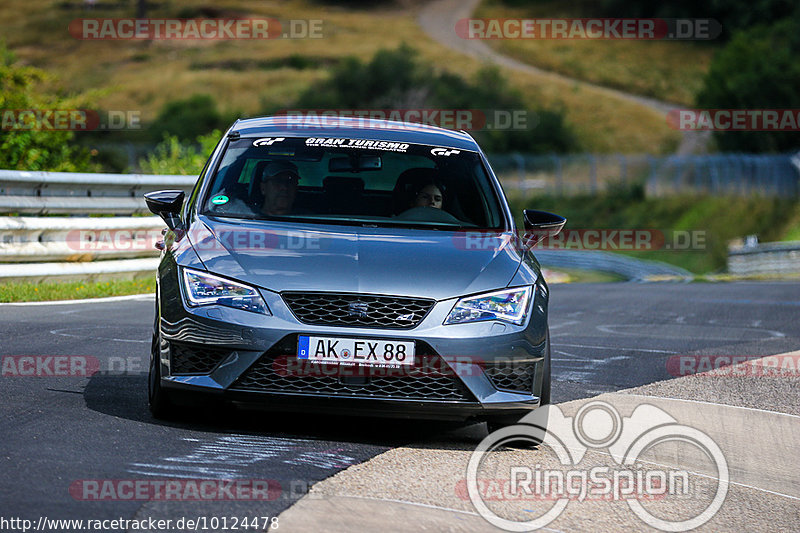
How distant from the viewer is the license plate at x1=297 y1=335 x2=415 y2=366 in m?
5.97

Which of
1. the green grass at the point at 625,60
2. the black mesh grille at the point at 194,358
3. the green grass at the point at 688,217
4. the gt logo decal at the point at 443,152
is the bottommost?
the green grass at the point at 688,217

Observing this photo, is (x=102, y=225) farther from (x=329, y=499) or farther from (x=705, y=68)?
(x=705, y=68)

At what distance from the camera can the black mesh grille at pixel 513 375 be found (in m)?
6.21

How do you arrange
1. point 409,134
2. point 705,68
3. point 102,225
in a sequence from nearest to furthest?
point 409,134 → point 102,225 → point 705,68

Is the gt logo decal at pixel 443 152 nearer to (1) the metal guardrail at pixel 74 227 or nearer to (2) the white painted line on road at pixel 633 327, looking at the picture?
(2) the white painted line on road at pixel 633 327

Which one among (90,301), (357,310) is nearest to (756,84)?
(90,301)

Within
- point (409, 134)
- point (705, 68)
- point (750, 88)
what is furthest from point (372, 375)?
point (705, 68)

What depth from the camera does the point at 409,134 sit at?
7926mm

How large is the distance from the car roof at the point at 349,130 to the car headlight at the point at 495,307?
174cm

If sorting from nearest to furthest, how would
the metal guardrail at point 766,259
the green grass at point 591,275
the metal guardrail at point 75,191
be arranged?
the metal guardrail at point 75,191 → the metal guardrail at point 766,259 → the green grass at point 591,275

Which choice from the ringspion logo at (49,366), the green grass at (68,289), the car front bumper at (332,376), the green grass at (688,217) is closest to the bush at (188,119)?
the green grass at (688,217)

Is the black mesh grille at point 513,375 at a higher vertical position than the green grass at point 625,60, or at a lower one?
lower

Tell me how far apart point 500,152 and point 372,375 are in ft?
222

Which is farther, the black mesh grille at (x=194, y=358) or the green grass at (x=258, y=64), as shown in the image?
the green grass at (x=258, y=64)
